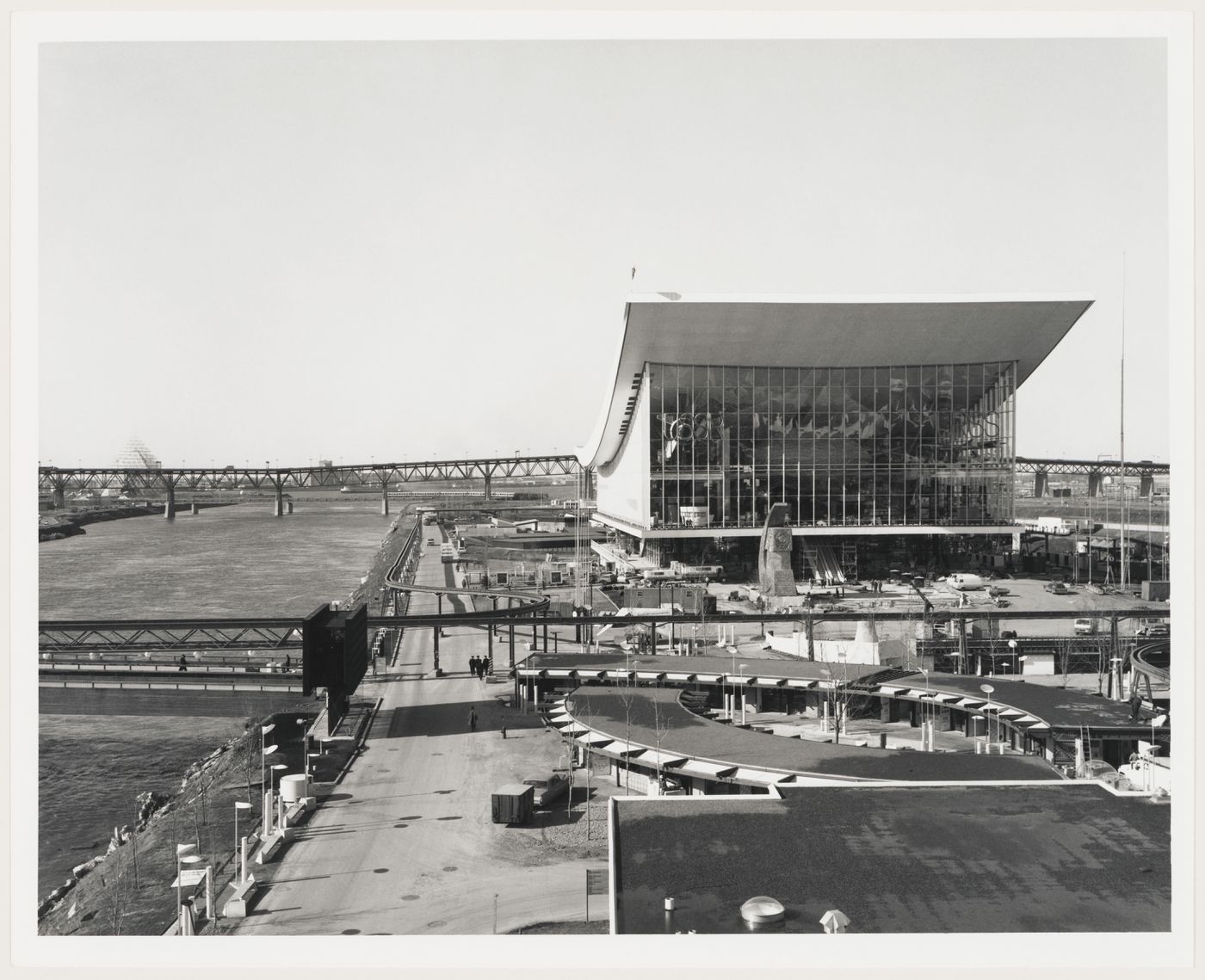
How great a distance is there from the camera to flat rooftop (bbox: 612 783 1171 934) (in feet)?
38.9

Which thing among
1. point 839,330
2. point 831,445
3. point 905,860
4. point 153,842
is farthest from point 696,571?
point 905,860

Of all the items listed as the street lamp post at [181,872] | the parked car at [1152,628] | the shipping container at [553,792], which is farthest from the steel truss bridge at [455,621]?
the street lamp post at [181,872]

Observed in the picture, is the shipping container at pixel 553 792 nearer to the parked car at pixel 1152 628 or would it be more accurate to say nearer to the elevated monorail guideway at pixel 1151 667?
the elevated monorail guideway at pixel 1151 667

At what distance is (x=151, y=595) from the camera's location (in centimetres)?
6356

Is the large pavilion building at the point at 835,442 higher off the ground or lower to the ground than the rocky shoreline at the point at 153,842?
higher

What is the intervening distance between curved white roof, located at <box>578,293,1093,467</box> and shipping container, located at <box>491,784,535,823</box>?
35.9 m

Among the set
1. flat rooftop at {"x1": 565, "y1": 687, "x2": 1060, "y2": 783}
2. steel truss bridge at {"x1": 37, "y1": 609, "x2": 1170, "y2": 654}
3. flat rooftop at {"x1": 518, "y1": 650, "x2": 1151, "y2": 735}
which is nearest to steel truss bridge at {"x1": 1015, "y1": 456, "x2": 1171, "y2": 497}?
steel truss bridge at {"x1": 37, "y1": 609, "x2": 1170, "y2": 654}

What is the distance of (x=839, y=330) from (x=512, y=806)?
135ft

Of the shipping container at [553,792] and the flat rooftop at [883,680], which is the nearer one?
the shipping container at [553,792]

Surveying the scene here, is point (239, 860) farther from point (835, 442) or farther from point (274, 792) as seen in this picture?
point (835, 442)

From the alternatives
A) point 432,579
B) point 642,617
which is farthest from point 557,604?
point 432,579

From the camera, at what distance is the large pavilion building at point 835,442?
2239 inches

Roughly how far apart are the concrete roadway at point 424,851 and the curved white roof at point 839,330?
3048cm

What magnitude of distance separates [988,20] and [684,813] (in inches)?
412
